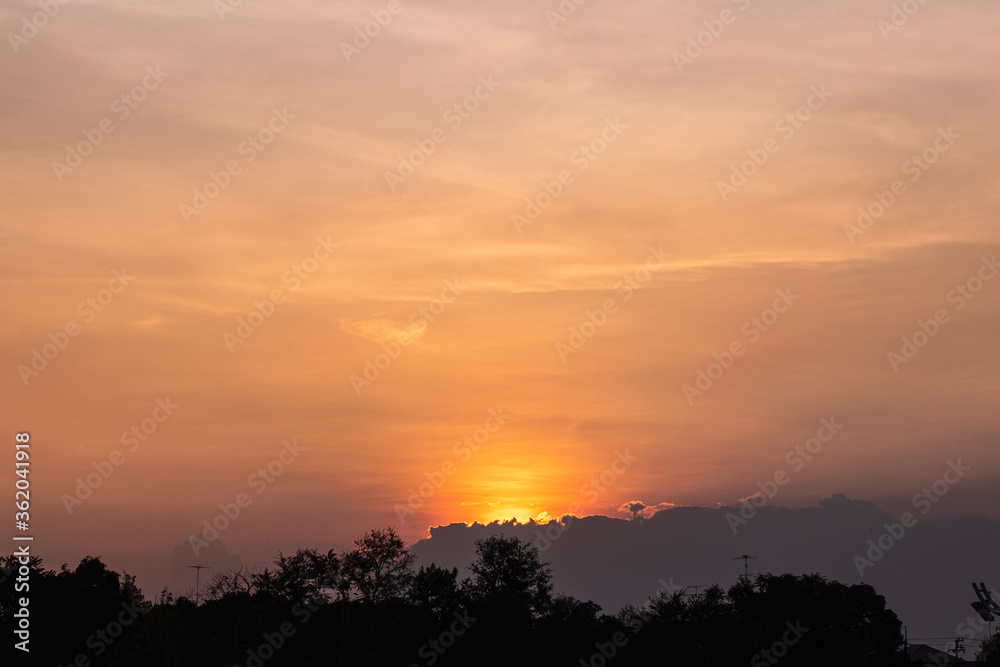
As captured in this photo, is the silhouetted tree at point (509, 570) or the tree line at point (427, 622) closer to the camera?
the tree line at point (427, 622)

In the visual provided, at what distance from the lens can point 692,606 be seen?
120125 mm

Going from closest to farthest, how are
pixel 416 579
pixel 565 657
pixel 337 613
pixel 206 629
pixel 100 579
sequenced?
pixel 565 657 < pixel 206 629 < pixel 337 613 < pixel 100 579 < pixel 416 579

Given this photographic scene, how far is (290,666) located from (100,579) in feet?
152

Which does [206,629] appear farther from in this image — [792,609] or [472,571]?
[792,609]

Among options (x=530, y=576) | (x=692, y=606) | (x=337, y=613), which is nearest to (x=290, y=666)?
(x=337, y=613)
